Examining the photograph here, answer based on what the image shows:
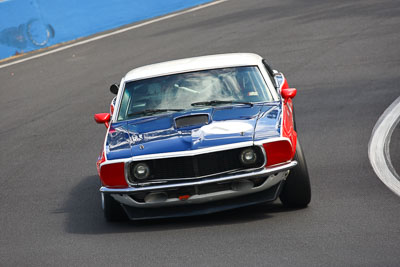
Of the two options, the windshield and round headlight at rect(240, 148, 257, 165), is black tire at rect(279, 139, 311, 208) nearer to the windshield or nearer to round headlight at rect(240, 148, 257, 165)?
round headlight at rect(240, 148, 257, 165)

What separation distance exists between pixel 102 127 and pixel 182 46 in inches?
287

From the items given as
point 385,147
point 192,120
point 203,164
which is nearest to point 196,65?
point 192,120

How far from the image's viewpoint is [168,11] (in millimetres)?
26094

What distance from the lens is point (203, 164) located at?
6508 mm

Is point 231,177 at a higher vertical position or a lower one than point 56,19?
higher

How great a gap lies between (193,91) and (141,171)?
1472 mm

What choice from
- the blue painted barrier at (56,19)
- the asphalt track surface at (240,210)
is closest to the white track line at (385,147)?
the asphalt track surface at (240,210)

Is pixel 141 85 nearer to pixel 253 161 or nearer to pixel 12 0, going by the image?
pixel 253 161

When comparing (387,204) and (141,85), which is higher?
(141,85)

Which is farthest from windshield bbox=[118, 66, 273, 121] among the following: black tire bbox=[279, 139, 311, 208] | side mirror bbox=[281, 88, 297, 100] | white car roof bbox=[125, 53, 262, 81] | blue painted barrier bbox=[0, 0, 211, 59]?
blue painted barrier bbox=[0, 0, 211, 59]

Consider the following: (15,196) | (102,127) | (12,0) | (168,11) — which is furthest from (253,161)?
(168,11)

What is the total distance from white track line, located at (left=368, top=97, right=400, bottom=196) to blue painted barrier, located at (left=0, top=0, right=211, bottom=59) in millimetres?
12469

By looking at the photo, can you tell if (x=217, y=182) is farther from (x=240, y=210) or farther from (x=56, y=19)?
(x=56, y=19)

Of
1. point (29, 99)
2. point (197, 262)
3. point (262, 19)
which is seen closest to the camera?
point (197, 262)
